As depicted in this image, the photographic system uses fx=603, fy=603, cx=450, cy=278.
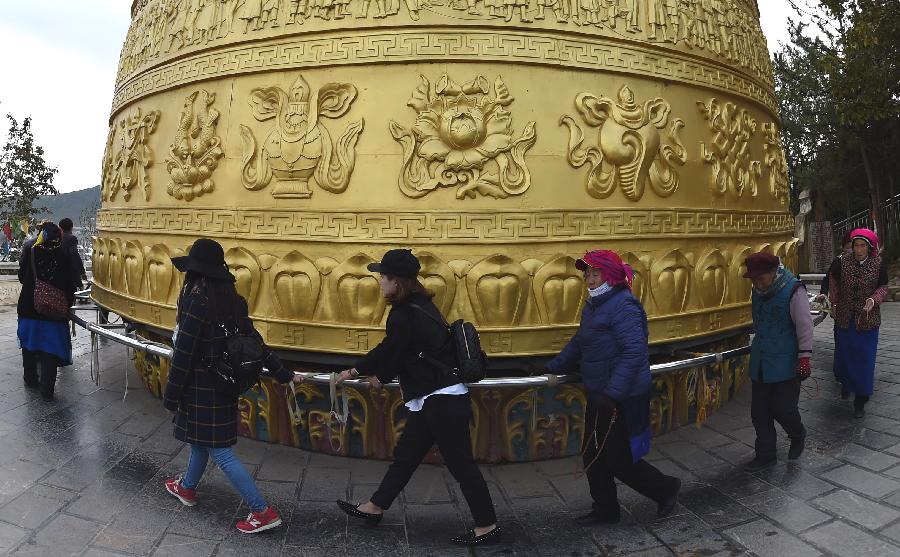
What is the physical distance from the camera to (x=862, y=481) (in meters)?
4.14

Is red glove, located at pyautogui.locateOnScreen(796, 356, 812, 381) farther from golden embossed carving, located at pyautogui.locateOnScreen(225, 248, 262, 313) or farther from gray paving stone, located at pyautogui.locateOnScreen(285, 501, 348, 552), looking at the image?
golden embossed carving, located at pyautogui.locateOnScreen(225, 248, 262, 313)

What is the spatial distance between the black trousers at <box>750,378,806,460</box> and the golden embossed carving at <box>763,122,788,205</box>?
7.80 feet

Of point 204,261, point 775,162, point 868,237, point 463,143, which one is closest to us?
point 204,261

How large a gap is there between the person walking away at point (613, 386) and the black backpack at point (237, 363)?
5.86ft

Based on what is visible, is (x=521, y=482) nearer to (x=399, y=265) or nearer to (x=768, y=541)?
(x=768, y=541)

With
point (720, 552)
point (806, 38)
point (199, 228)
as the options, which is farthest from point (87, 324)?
point (806, 38)

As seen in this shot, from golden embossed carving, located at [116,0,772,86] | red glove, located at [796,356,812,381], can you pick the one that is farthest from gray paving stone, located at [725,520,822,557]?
golden embossed carving, located at [116,0,772,86]

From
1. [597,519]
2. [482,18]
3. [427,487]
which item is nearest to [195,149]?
[482,18]

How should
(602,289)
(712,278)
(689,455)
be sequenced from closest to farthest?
(602,289)
(689,455)
(712,278)

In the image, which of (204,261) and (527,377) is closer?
(204,261)

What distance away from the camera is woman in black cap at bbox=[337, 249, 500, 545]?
11.1 feet

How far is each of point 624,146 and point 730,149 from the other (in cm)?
142

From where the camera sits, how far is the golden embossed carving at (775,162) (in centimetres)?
601

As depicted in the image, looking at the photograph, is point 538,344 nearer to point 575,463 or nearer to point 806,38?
point 575,463
